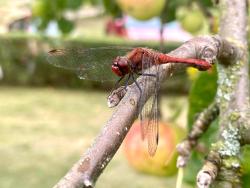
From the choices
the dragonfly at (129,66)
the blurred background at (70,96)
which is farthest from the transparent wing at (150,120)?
the blurred background at (70,96)

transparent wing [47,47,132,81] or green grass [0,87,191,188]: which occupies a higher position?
transparent wing [47,47,132,81]

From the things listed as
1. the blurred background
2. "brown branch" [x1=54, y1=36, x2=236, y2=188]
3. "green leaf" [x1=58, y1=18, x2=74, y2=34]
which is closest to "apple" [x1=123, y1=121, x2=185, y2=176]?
the blurred background

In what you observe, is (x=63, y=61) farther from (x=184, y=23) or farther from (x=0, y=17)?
(x=0, y=17)

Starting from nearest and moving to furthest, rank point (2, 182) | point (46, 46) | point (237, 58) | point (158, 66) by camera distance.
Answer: point (158, 66), point (237, 58), point (2, 182), point (46, 46)

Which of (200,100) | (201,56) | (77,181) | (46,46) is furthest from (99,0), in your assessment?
(46,46)

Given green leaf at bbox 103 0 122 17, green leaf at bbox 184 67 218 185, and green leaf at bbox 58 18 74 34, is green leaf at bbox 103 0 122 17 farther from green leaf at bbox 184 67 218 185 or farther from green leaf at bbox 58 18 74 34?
green leaf at bbox 184 67 218 185

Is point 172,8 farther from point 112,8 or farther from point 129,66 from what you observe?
point 129,66
